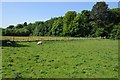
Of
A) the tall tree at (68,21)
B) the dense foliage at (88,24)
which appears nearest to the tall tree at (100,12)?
the dense foliage at (88,24)

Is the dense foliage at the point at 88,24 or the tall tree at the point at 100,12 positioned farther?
the tall tree at the point at 100,12

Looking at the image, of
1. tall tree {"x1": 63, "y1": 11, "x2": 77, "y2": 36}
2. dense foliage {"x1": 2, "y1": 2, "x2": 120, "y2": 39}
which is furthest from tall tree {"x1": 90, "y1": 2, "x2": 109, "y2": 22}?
tall tree {"x1": 63, "y1": 11, "x2": 77, "y2": 36}

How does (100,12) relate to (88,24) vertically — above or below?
above

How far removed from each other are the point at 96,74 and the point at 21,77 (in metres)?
4.94

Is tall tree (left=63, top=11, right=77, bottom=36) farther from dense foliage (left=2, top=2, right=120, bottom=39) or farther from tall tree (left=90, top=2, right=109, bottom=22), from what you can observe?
tall tree (left=90, top=2, right=109, bottom=22)

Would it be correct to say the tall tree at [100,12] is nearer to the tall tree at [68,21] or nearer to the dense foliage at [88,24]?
the dense foliage at [88,24]

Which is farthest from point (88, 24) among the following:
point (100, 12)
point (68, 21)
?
point (68, 21)

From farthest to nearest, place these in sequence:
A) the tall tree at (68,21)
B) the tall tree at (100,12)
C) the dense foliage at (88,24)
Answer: the tall tree at (100,12) < the tall tree at (68,21) < the dense foliage at (88,24)

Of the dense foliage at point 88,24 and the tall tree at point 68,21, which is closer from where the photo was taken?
the dense foliage at point 88,24

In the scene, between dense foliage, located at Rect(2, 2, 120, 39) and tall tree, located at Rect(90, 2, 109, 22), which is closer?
dense foliage, located at Rect(2, 2, 120, 39)

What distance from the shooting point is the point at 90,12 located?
11794cm

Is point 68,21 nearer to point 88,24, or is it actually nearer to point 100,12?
point 88,24

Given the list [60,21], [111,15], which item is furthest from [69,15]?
[111,15]

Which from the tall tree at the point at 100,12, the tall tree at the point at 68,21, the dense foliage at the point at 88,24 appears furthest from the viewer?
the tall tree at the point at 100,12
